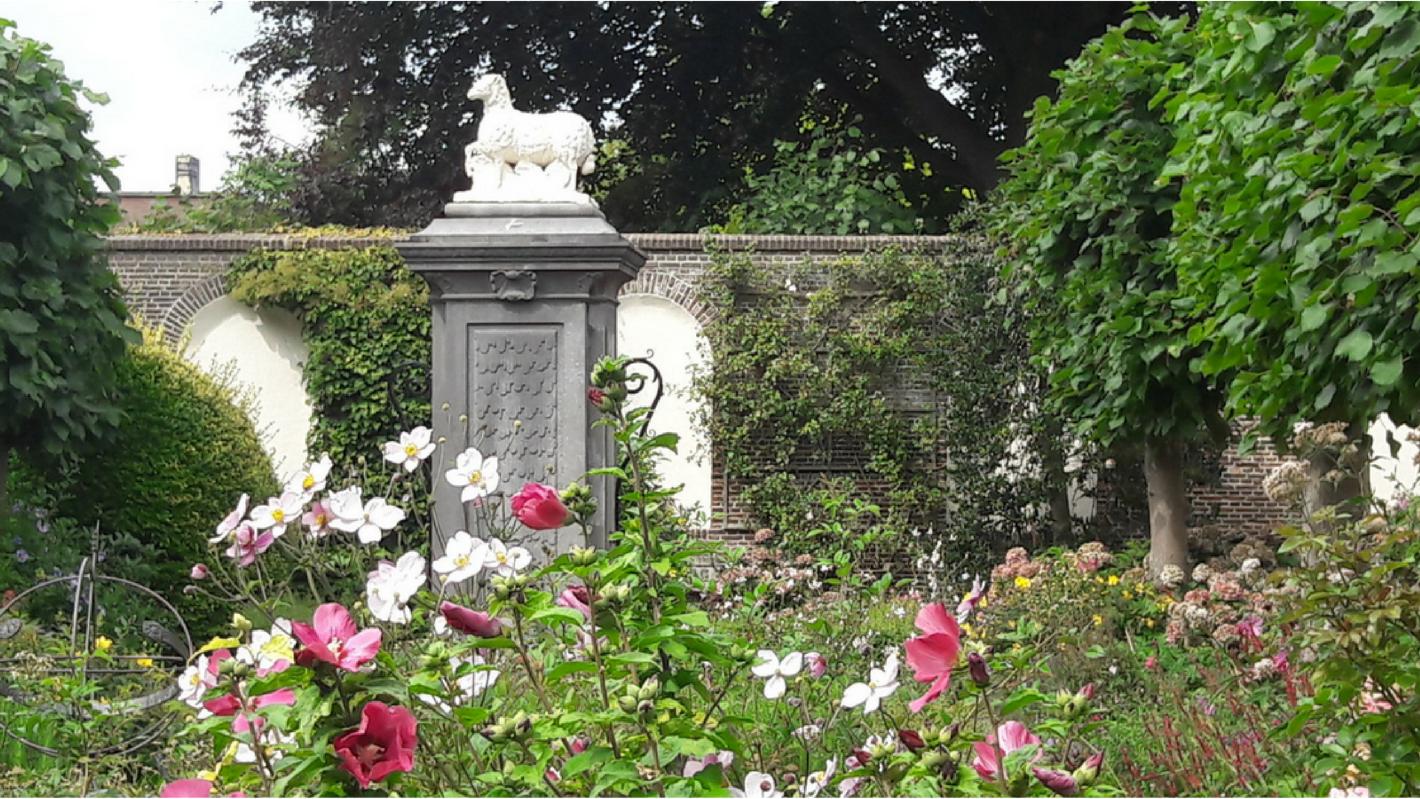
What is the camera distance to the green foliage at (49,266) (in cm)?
657

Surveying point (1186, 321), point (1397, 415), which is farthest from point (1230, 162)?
point (1186, 321)

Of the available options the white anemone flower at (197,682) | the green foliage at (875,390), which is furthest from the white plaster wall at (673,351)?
the white anemone flower at (197,682)

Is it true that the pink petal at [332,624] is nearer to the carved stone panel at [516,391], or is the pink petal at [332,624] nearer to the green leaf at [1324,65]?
the green leaf at [1324,65]

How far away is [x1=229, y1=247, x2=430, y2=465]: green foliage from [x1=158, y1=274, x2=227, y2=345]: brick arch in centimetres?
16

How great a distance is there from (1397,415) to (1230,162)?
1018 mm

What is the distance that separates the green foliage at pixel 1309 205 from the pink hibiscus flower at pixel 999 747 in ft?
8.46

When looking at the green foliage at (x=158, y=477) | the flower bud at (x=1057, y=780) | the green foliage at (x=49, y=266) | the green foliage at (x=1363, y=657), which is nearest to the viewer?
the flower bud at (x=1057, y=780)

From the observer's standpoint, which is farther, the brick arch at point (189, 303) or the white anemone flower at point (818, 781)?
the brick arch at point (189, 303)

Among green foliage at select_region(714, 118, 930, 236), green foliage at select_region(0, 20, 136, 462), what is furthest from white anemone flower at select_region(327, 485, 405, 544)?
green foliage at select_region(714, 118, 930, 236)

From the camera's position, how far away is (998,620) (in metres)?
6.01

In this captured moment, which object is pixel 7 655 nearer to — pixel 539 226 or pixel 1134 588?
pixel 539 226

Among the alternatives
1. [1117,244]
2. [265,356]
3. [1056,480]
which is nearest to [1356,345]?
[1117,244]

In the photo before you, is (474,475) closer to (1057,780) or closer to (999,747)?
(999,747)

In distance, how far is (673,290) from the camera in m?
10.0
